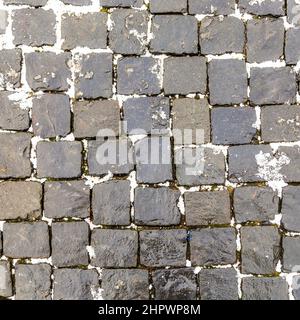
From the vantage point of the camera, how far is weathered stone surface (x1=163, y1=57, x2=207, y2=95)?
128 inches

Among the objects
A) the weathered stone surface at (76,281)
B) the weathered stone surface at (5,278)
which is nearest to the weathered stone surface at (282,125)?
the weathered stone surface at (76,281)

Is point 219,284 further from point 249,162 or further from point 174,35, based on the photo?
point 174,35

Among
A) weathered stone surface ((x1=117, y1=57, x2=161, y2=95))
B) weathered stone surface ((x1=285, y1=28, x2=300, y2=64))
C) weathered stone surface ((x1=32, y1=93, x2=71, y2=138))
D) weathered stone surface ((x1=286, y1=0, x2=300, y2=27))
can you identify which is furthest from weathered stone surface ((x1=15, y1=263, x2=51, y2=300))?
weathered stone surface ((x1=286, y1=0, x2=300, y2=27))

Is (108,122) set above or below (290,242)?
above

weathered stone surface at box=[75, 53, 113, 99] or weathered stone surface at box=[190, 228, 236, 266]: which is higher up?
weathered stone surface at box=[75, 53, 113, 99]

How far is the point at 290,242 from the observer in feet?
10.6

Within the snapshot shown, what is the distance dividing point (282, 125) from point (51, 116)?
1.33 meters

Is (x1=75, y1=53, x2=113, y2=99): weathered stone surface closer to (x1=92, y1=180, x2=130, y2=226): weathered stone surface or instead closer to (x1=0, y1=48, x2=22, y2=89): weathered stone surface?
(x1=0, y1=48, x2=22, y2=89): weathered stone surface

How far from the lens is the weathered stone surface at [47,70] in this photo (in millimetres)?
3254

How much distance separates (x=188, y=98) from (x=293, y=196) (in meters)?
0.83

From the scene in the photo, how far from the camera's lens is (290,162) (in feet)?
10.7

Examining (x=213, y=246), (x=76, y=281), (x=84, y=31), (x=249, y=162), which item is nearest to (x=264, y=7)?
(x=249, y=162)
